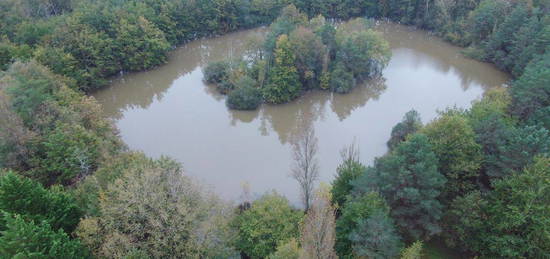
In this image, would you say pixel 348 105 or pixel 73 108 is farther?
pixel 348 105

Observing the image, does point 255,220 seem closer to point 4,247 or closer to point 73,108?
point 4,247

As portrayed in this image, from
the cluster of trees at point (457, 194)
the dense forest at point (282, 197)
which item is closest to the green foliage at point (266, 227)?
the dense forest at point (282, 197)

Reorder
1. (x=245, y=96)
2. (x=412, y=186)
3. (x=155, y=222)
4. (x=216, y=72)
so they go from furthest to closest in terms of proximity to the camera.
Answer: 1. (x=216, y=72)
2. (x=245, y=96)
3. (x=412, y=186)
4. (x=155, y=222)

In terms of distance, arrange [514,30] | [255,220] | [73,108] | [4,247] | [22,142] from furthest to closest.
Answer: [514,30], [73,108], [22,142], [255,220], [4,247]

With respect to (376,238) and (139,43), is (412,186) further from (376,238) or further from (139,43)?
(139,43)

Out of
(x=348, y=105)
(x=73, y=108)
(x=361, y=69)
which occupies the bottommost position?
(x=348, y=105)

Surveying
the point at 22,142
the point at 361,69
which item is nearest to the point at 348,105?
the point at 361,69

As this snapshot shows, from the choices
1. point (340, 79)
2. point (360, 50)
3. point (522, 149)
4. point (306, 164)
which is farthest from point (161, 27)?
point (522, 149)
